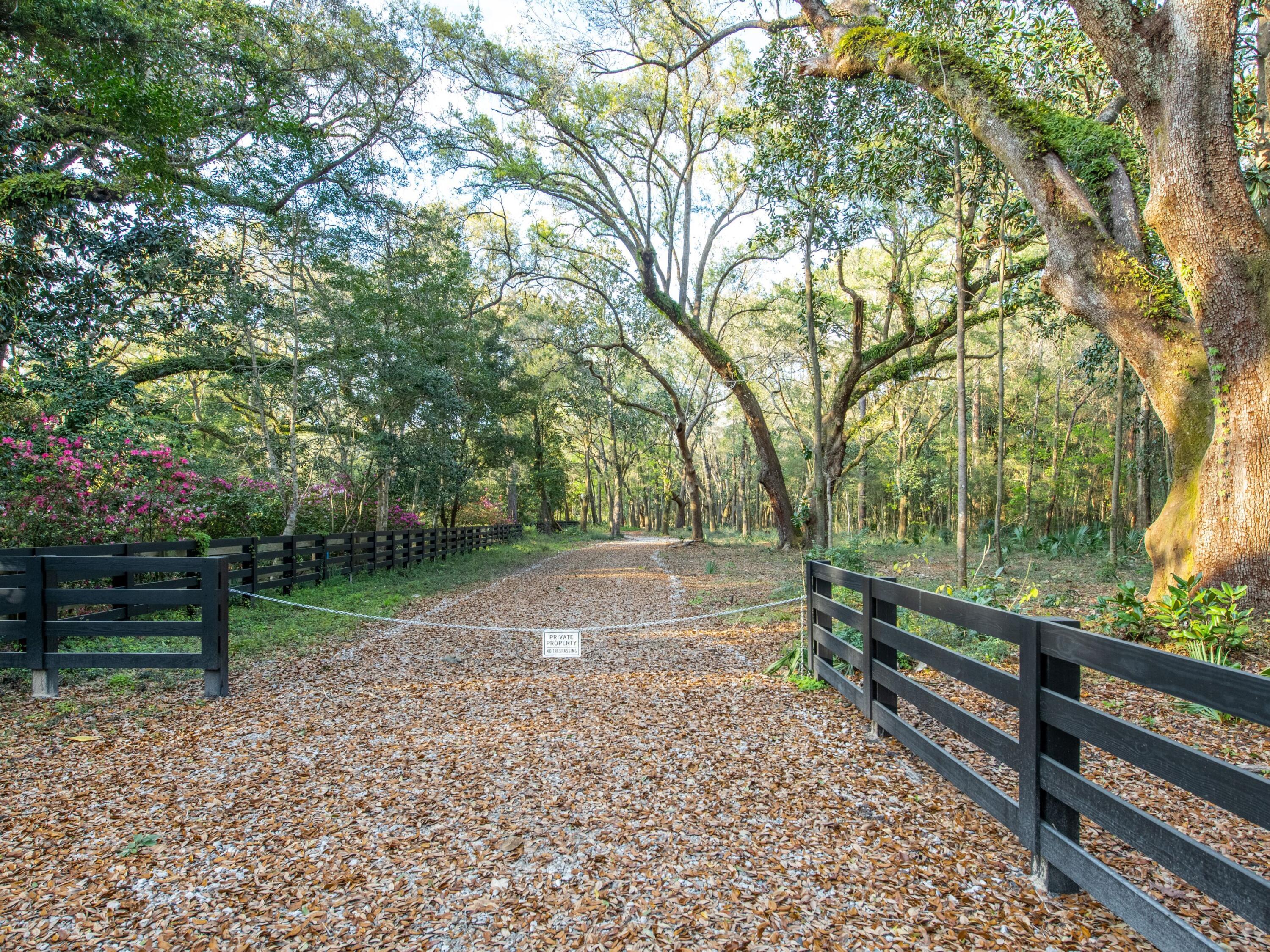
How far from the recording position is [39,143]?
31.0ft

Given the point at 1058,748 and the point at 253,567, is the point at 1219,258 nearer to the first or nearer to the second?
the point at 1058,748

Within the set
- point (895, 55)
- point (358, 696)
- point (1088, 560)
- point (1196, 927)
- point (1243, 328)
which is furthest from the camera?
point (1088, 560)

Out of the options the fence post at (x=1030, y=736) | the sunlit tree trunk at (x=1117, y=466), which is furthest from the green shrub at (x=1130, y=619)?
the sunlit tree trunk at (x=1117, y=466)

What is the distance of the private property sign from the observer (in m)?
5.12

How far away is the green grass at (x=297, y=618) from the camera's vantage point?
17.6 feet

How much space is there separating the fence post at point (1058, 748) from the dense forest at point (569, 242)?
4.86m

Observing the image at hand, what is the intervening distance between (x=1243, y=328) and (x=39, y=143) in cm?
1544

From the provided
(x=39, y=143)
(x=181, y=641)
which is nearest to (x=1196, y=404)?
(x=181, y=641)

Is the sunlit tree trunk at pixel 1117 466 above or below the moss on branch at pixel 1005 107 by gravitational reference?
below

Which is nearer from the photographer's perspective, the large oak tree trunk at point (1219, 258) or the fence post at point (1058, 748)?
the fence post at point (1058, 748)

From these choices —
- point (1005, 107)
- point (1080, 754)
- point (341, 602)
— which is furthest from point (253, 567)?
point (1005, 107)

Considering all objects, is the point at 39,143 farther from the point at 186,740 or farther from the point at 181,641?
the point at 186,740

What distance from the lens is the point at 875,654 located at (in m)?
3.99

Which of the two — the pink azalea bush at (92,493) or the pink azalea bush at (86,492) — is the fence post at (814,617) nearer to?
the pink azalea bush at (92,493)
